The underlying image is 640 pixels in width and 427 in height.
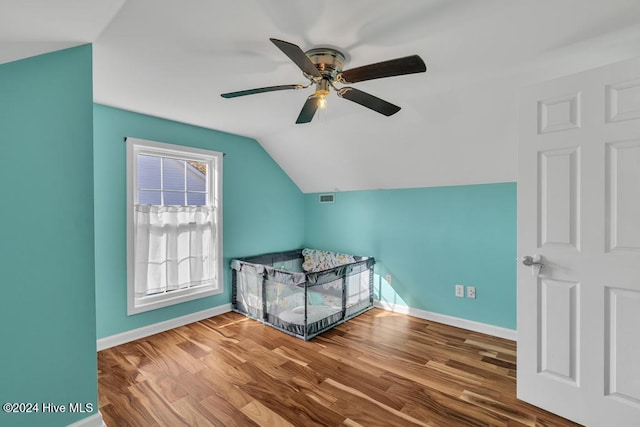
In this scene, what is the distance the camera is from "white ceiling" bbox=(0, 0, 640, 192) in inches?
56.6

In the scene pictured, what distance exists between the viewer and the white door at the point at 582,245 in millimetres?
1562

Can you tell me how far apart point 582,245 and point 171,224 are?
3.47 metres

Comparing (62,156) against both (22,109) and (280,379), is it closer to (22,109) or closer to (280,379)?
(22,109)

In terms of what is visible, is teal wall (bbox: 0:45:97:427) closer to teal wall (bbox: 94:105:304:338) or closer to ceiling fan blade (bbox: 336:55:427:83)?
teal wall (bbox: 94:105:304:338)

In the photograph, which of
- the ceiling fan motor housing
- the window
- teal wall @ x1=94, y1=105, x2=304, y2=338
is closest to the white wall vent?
teal wall @ x1=94, y1=105, x2=304, y2=338

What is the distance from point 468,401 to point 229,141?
3.50 m

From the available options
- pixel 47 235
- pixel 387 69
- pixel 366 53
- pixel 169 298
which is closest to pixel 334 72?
pixel 366 53

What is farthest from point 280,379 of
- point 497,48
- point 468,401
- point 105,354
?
point 497,48

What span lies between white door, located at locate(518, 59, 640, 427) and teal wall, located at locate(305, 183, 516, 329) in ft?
3.73

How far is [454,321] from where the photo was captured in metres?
3.21

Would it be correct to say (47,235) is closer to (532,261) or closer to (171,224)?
(171,224)

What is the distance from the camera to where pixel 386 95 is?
2.48 metres

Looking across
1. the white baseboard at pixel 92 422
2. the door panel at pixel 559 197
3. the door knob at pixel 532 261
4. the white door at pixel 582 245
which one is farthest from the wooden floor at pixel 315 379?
the door panel at pixel 559 197

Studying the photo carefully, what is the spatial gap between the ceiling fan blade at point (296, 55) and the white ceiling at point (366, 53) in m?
0.25
